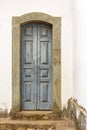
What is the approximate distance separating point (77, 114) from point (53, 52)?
186 centimetres

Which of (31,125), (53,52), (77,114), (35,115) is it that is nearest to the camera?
(77,114)

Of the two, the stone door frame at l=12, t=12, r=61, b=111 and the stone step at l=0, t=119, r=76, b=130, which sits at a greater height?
the stone door frame at l=12, t=12, r=61, b=111

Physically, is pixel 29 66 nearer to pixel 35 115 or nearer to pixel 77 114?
pixel 35 115

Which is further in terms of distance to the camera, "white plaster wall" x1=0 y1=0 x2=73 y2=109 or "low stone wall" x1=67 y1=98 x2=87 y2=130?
"white plaster wall" x1=0 y1=0 x2=73 y2=109

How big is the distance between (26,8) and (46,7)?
1.62ft

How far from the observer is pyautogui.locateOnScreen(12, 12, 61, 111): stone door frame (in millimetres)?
7477

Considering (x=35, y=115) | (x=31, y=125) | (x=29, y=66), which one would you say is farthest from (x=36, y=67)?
(x=31, y=125)

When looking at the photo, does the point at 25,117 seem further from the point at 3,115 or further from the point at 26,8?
the point at 26,8

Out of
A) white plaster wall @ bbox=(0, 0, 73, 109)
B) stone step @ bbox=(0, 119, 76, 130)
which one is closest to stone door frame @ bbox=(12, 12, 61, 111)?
white plaster wall @ bbox=(0, 0, 73, 109)

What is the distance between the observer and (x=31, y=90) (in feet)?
25.6

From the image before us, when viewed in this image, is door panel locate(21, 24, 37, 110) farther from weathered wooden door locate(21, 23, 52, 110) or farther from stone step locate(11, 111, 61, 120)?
stone step locate(11, 111, 61, 120)

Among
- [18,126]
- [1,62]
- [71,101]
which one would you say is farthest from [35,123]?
[1,62]

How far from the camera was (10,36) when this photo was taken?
753cm

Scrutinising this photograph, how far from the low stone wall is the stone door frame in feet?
1.31
